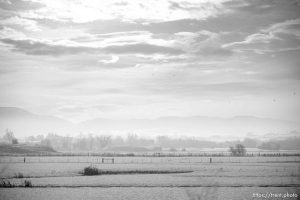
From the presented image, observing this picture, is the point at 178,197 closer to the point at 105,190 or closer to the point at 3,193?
the point at 105,190

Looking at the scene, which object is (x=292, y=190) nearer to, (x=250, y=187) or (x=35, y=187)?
(x=250, y=187)

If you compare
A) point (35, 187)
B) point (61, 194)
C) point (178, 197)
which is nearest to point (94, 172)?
point (35, 187)

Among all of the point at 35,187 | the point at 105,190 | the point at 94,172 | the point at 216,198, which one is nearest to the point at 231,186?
the point at 216,198

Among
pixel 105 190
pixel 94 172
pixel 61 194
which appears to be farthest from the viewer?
pixel 94 172

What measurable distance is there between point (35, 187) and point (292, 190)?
34121 millimetres

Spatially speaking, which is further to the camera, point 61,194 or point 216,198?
point 61,194

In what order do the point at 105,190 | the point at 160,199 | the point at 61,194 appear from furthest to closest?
the point at 105,190
the point at 61,194
the point at 160,199

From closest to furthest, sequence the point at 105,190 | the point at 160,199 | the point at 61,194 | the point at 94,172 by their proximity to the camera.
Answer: the point at 160,199
the point at 61,194
the point at 105,190
the point at 94,172

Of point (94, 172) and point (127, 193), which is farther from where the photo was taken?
point (94, 172)

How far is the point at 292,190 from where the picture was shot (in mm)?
48000

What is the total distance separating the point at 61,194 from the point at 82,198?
4.43 m

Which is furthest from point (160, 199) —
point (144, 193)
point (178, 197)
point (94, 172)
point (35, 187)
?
point (94, 172)

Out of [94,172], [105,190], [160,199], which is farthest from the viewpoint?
[94,172]

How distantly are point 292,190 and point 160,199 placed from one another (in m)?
17.2
